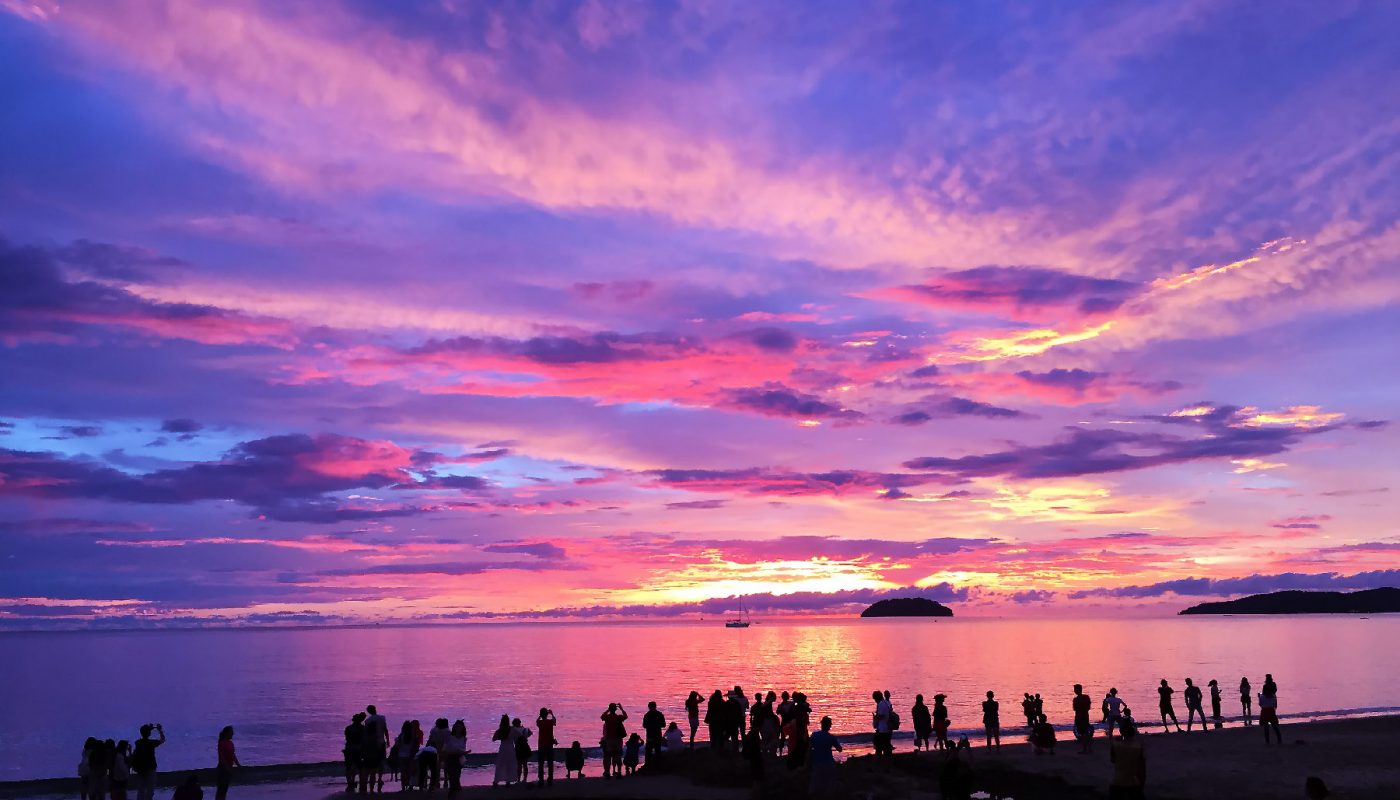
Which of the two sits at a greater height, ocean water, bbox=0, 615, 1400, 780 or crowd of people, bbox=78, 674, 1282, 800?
crowd of people, bbox=78, 674, 1282, 800

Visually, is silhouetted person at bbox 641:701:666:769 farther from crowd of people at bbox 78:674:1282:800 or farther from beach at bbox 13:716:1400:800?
beach at bbox 13:716:1400:800

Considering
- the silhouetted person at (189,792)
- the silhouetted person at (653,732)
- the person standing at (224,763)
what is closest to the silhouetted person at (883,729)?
the silhouetted person at (653,732)

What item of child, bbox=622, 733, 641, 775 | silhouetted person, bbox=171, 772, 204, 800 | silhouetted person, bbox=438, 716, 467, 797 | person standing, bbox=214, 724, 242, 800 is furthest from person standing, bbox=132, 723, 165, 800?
child, bbox=622, 733, 641, 775

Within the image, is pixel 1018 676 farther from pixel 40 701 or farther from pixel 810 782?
pixel 40 701

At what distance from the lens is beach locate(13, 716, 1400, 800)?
77.1 ft

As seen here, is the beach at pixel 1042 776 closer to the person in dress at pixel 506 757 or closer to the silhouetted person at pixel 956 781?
the person in dress at pixel 506 757

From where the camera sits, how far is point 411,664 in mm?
125312

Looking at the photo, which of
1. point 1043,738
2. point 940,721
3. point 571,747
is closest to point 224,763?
point 571,747

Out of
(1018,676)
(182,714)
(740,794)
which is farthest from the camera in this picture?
(1018,676)

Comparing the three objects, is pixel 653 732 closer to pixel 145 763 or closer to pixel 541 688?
pixel 145 763

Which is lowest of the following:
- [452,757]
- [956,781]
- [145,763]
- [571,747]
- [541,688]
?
[541,688]

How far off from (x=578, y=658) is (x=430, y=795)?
118m

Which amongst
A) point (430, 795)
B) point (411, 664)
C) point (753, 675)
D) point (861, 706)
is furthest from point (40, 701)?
point (430, 795)

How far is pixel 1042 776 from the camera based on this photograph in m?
25.7
